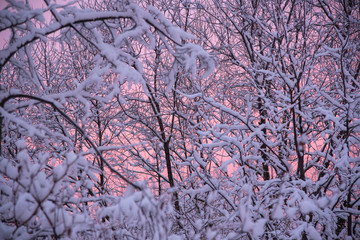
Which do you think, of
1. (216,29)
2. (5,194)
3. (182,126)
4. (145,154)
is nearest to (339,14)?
(216,29)

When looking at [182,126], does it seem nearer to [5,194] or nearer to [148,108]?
[148,108]

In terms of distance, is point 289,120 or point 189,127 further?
point 189,127

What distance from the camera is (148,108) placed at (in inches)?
332

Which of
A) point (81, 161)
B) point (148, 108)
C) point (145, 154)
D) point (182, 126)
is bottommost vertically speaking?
point (81, 161)

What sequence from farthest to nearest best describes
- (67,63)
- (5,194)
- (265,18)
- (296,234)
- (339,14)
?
(67,63) < (265,18) < (339,14) < (296,234) < (5,194)

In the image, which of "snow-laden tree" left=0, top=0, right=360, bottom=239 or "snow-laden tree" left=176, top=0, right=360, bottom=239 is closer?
"snow-laden tree" left=0, top=0, right=360, bottom=239

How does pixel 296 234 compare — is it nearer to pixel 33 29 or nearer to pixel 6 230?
pixel 6 230

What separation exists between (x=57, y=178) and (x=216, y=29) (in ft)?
21.7

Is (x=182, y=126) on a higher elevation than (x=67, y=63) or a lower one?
lower

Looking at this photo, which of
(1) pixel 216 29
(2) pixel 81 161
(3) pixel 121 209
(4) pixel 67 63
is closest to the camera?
(3) pixel 121 209

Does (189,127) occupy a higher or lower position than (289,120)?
higher

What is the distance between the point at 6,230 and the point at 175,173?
7.31 metres

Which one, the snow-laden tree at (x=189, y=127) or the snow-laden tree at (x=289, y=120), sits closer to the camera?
the snow-laden tree at (x=189, y=127)

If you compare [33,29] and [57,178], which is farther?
[33,29]
